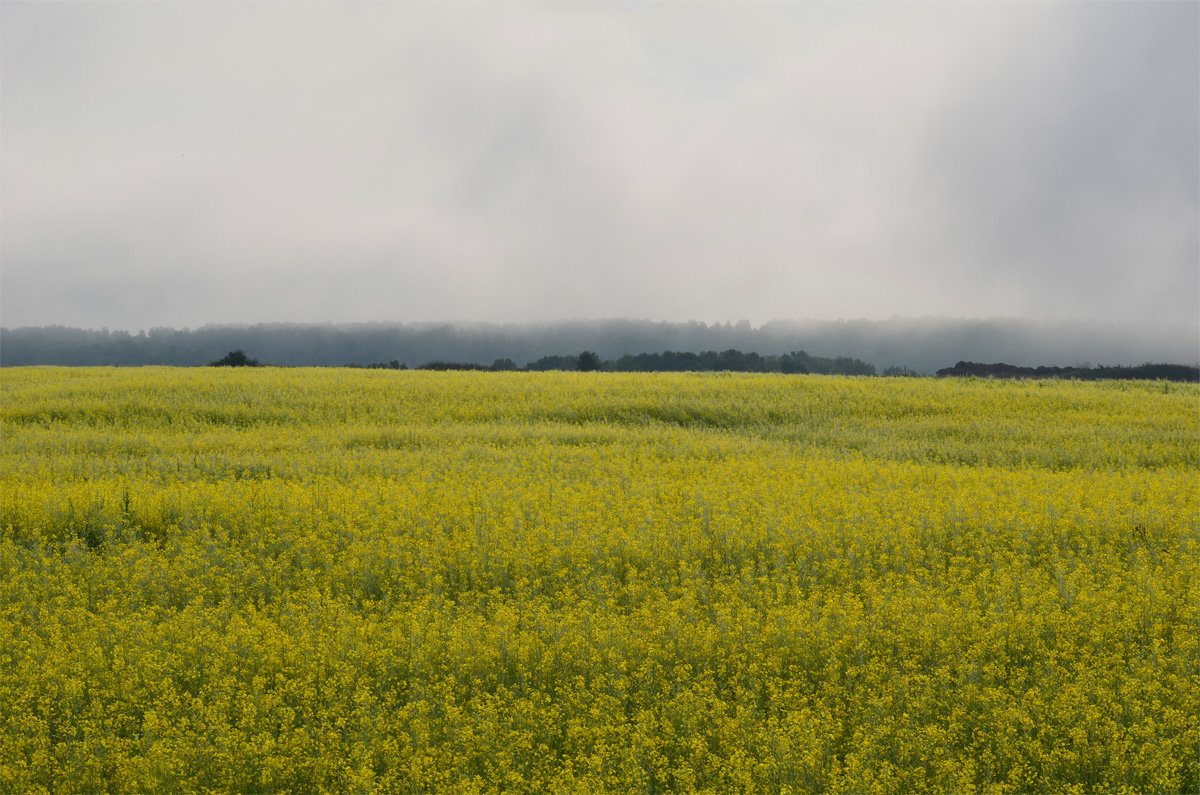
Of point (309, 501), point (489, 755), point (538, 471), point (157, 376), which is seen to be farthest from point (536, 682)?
point (157, 376)

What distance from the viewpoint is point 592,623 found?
6.91 m

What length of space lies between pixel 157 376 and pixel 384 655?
2852cm

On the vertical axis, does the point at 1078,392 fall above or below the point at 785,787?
above

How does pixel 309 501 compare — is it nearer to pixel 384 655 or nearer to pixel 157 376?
pixel 384 655

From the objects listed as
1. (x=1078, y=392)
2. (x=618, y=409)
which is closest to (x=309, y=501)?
(x=618, y=409)

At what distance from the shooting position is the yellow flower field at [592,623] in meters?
5.14

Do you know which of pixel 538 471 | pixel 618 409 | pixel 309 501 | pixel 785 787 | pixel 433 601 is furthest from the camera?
pixel 618 409

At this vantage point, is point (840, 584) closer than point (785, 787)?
No

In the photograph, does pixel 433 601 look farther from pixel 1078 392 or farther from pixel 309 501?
pixel 1078 392

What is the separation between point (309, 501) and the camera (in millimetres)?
10852

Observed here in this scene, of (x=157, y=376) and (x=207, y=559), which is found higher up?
(x=157, y=376)

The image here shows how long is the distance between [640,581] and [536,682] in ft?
8.07

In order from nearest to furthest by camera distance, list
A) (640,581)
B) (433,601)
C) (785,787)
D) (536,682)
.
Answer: (785,787)
(536,682)
(433,601)
(640,581)

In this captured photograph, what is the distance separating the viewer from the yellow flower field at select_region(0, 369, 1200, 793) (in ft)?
16.9
